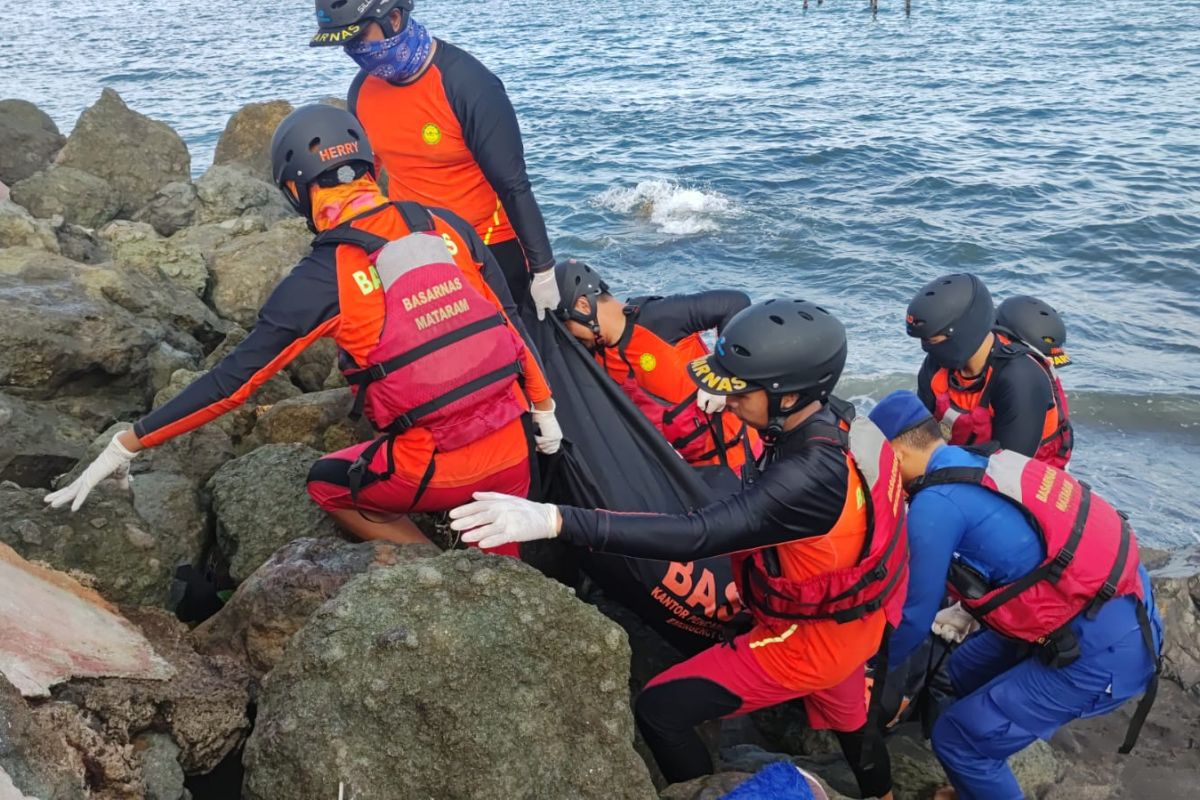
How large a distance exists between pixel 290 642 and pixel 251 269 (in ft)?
22.1

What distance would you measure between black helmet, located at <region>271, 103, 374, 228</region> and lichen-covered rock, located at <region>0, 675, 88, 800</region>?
7.30 ft

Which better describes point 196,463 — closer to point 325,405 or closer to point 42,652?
point 325,405

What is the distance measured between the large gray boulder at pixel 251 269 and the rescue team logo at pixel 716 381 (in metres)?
6.07

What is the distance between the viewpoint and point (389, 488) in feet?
14.0

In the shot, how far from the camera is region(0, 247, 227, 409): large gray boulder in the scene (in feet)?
20.1

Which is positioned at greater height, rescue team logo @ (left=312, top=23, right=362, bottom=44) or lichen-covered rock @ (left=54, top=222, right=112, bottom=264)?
rescue team logo @ (left=312, top=23, right=362, bottom=44)

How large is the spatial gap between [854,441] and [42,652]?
2.76 meters

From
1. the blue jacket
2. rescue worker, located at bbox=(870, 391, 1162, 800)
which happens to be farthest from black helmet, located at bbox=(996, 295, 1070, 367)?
the blue jacket

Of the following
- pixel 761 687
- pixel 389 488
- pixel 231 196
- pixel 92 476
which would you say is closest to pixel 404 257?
pixel 389 488

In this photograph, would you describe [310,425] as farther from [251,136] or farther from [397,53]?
[251,136]

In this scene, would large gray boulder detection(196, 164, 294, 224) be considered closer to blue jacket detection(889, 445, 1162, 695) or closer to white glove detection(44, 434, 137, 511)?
white glove detection(44, 434, 137, 511)

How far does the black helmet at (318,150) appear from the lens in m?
4.09

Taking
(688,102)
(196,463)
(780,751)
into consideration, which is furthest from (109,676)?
(688,102)

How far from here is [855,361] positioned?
11969 millimetres
